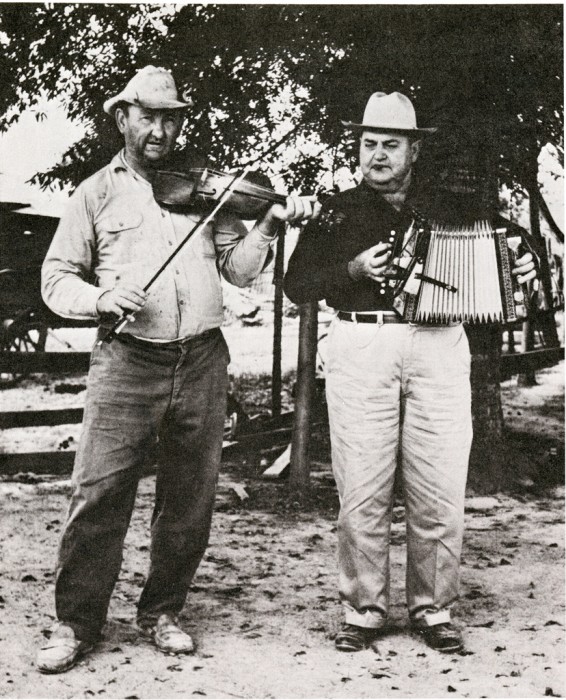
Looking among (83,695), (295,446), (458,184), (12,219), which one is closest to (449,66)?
(458,184)

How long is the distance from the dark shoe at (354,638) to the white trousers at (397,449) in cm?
3

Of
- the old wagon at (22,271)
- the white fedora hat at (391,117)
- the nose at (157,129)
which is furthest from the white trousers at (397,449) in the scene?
the old wagon at (22,271)

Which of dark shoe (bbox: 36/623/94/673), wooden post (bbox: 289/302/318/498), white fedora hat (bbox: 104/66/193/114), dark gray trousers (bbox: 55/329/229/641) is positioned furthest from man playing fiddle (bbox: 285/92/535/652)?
wooden post (bbox: 289/302/318/498)

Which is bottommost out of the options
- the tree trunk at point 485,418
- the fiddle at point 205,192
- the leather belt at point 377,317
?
the tree trunk at point 485,418

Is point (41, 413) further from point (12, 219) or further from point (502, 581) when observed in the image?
point (502, 581)

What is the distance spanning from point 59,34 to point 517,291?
12.3 feet

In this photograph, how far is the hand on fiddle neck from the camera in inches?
148

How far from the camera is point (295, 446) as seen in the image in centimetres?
684

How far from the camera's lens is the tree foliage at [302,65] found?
5.86 meters


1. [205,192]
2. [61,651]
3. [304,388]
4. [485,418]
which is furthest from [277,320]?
[61,651]

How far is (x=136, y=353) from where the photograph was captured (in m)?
3.82

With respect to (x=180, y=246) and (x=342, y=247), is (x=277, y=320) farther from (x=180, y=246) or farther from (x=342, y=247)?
(x=180, y=246)

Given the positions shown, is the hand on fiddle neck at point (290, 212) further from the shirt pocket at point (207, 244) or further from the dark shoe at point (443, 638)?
the dark shoe at point (443, 638)

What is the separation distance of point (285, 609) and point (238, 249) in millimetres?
1849
